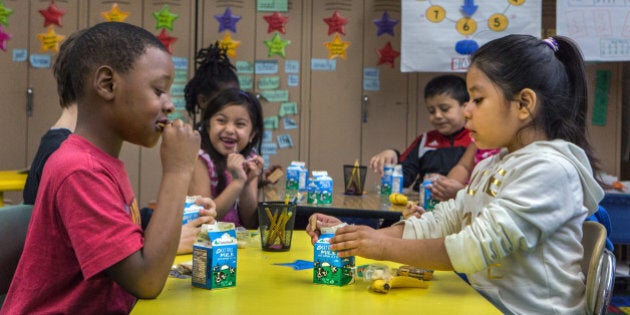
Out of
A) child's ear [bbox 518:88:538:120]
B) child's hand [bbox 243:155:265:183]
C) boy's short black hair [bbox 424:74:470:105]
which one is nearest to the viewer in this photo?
child's ear [bbox 518:88:538:120]

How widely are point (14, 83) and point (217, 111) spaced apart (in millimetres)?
2524

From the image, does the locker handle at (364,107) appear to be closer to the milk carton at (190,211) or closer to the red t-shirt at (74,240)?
the milk carton at (190,211)

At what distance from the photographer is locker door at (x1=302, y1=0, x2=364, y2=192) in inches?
208

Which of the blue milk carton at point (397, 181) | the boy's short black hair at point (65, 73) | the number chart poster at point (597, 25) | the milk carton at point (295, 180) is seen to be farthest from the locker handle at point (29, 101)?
the boy's short black hair at point (65, 73)

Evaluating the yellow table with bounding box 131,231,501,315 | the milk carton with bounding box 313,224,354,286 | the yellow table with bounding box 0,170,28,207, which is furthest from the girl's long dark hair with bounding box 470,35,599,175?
the yellow table with bounding box 0,170,28,207

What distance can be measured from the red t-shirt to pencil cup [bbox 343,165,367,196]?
211cm

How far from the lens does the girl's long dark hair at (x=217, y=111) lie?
10.3 feet

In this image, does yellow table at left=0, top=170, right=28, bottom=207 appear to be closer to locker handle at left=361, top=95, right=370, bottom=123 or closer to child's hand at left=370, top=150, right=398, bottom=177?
child's hand at left=370, top=150, right=398, bottom=177

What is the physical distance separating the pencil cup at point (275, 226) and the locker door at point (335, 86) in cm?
345

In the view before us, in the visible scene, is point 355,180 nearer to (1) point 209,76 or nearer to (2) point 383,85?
(1) point 209,76

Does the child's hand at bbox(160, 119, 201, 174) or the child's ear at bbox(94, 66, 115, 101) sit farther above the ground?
the child's ear at bbox(94, 66, 115, 101)

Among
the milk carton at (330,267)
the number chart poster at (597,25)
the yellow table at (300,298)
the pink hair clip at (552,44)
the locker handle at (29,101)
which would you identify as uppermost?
the number chart poster at (597,25)

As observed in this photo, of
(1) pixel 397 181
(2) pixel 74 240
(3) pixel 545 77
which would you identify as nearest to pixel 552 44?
(3) pixel 545 77

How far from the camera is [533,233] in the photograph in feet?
4.88
